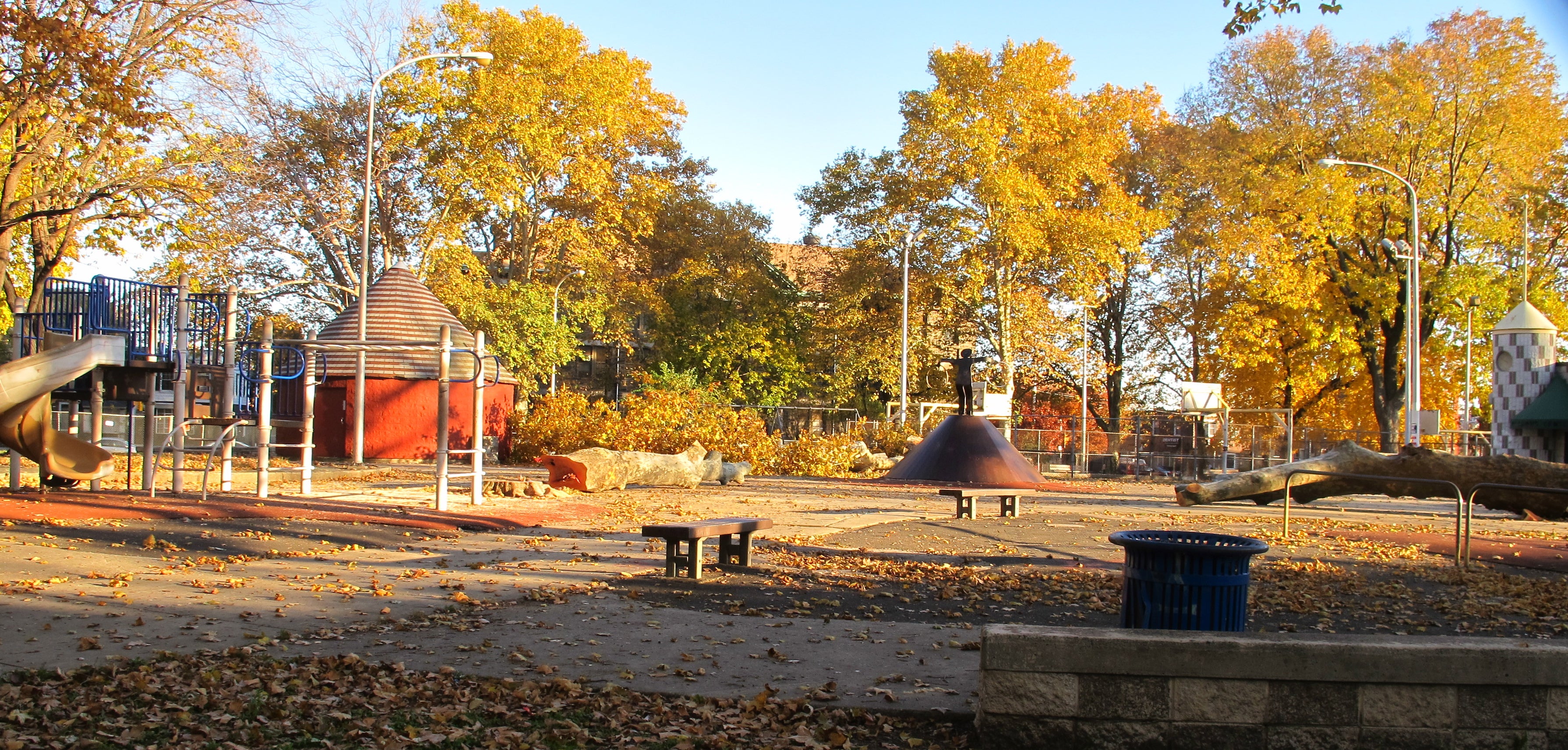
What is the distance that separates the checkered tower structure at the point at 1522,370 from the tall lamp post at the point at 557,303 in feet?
94.2

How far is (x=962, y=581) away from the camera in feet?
35.9

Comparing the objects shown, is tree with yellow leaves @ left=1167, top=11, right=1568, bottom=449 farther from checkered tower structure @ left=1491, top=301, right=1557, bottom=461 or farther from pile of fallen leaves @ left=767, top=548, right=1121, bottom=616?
pile of fallen leaves @ left=767, top=548, right=1121, bottom=616

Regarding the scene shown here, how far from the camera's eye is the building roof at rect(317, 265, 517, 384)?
31500 mm

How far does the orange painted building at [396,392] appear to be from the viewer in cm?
3109

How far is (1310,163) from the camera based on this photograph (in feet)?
129

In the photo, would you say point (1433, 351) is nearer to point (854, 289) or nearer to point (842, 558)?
point (854, 289)

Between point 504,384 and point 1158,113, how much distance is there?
30373 millimetres

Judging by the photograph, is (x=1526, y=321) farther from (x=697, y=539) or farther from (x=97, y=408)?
(x=97, y=408)

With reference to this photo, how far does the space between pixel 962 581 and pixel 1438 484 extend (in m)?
8.33

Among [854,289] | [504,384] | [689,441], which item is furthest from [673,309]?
[689,441]

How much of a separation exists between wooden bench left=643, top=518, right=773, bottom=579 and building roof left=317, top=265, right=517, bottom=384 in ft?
67.8

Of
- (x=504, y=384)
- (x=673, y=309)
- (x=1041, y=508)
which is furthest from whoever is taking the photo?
(x=673, y=309)

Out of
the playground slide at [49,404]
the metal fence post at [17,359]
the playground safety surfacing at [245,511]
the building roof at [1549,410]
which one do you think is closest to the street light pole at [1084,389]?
the building roof at [1549,410]

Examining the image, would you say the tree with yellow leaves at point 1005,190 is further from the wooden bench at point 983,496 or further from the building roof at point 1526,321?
the wooden bench at point 983,496
